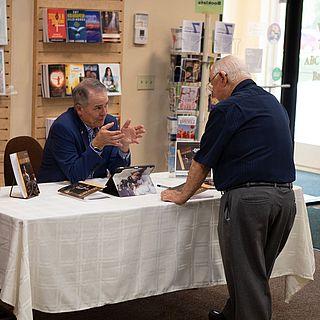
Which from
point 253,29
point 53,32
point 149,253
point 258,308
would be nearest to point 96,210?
point 149,253

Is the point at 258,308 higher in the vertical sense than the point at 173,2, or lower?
lower

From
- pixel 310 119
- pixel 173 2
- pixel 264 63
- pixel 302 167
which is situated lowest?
pixel 302 167

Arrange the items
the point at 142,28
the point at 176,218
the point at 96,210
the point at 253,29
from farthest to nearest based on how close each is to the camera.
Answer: the point at 253,29 < the point at 142,28 < the point at 176,218 < the point at 96,210

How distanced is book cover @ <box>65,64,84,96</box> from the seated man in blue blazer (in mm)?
1494

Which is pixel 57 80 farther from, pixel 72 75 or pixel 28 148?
pixel 28 148

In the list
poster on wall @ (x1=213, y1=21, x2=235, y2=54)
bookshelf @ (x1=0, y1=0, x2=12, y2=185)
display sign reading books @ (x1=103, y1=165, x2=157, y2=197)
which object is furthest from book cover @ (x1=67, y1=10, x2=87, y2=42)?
display sign reading books @ (x1=103, y1=165, x2=157, y2=197)

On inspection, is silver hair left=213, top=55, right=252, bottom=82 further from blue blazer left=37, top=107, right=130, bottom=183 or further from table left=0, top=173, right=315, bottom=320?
blue blazer left=37, top=107, right=130, bottom=183

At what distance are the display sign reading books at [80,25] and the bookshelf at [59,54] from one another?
56 millimetres

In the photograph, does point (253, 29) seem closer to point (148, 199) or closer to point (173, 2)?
point (173, 2)

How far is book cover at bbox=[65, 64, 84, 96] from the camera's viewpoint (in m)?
5.83

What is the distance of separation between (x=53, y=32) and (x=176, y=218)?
234 cm

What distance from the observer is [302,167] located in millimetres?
9055

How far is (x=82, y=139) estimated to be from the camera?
14.1ft

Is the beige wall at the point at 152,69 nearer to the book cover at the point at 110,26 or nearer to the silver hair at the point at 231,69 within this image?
the book cover at the point at 110,26
